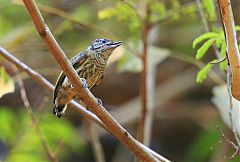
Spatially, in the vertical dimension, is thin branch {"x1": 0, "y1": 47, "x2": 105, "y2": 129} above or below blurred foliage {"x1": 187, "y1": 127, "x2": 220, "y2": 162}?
above

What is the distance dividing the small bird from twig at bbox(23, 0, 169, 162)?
521 millimetres

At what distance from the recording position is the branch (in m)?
1.69

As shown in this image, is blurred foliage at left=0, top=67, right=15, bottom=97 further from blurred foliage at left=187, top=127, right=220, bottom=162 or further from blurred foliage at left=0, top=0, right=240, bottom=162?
blurred foliage at left=187, top=127, right=220, bottom=162

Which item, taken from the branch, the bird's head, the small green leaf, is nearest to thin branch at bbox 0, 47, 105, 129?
the bird's head

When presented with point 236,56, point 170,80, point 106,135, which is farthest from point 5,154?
point 236,56

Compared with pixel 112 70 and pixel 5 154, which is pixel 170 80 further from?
pixel 5 154

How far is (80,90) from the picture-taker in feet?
6.01

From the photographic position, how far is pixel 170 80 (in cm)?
471

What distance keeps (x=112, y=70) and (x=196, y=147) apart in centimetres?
94

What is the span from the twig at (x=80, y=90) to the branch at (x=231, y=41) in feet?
1.23

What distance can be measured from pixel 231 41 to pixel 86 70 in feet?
3.03

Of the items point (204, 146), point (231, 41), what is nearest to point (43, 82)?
point (231, 41)

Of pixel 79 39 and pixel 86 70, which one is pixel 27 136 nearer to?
pixel 79 39

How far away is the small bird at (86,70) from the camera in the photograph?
7.95 ft
